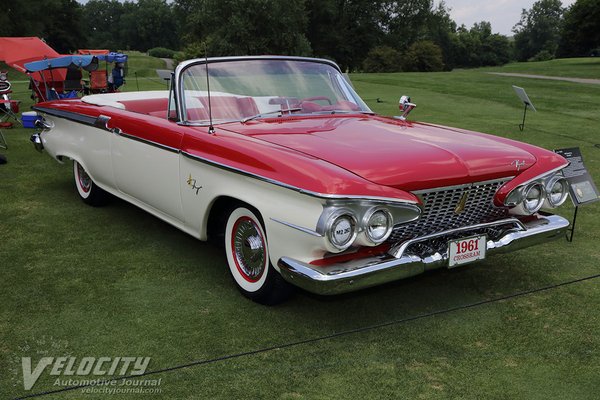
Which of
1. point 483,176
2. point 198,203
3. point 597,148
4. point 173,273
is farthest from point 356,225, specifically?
point 597,148

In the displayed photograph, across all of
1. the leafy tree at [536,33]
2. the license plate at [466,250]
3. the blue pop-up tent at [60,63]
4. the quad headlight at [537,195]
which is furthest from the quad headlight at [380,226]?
the leafy tree at [536,33]

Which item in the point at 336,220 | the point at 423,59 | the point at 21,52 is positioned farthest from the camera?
the point at 423,59

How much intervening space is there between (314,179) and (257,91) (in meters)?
1.60

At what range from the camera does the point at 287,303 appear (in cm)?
361

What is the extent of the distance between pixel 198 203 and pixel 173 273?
0.64 meters

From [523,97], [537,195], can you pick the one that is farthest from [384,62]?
[537,195]

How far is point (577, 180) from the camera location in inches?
174

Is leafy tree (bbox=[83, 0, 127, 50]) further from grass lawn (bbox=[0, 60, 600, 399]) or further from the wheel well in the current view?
the wheel well

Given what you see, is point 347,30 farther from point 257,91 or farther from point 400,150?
point 400,150

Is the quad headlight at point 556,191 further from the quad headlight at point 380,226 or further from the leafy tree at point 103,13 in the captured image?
the leafy tree at point 103,13

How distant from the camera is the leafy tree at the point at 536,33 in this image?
101419mm

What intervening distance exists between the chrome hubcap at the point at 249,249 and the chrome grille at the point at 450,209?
2.61 ft

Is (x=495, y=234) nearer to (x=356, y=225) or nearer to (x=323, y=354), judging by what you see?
(x=356, y=225)

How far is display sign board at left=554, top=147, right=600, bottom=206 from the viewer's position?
436 centimetres
